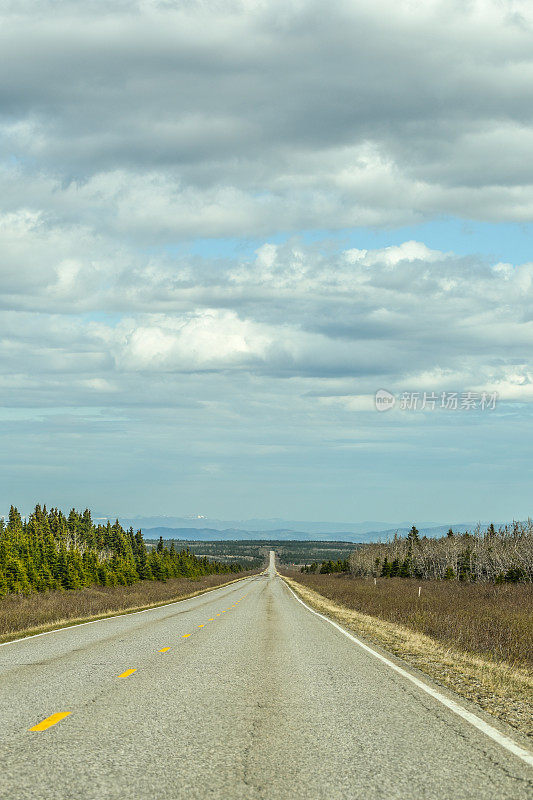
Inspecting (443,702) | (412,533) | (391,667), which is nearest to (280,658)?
(391,667)

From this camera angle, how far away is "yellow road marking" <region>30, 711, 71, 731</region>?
794cm

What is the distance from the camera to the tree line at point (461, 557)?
79062 millimetres

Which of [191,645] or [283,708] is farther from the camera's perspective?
[191,645]

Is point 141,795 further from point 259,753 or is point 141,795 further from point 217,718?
point 217,718

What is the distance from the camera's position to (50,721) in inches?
327

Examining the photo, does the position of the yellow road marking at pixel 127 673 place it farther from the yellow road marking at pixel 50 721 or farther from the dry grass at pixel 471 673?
the dry grass at pixel 471 673

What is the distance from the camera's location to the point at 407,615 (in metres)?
26.8

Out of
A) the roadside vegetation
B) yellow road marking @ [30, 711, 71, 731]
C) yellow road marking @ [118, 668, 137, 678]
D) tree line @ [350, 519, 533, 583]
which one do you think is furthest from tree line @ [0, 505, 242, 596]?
yellow road marking @ [30, 711, 71, 731]

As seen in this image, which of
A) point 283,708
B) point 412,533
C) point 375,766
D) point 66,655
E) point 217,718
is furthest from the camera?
point 412,533

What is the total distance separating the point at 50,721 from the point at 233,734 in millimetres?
2132

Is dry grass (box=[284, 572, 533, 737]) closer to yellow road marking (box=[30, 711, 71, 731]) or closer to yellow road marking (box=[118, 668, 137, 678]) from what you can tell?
yellow road marking (box=[118, 668, 137, 678])

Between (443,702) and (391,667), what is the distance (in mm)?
3951

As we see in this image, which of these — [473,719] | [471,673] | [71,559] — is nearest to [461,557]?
[71,559]

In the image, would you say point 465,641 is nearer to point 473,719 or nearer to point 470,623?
point 470,623
